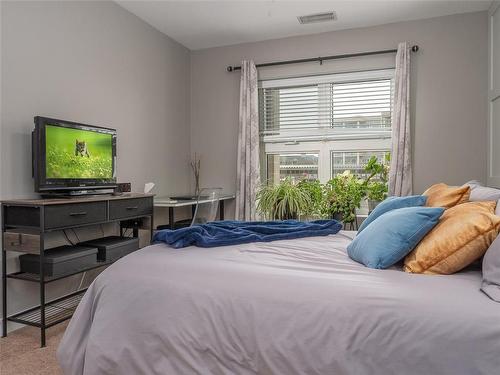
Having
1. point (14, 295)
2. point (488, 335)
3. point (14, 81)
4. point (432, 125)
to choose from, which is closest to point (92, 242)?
point (14, 295)

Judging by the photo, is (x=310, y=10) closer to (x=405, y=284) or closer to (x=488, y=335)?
(x=405, y=284)

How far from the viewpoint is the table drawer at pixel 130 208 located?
9.33 feet

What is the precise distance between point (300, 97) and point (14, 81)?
9.48ft

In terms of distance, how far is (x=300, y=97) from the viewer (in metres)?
4.37

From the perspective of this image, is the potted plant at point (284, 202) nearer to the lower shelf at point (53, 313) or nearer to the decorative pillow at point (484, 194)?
the decorative pillow at point (484, 194)

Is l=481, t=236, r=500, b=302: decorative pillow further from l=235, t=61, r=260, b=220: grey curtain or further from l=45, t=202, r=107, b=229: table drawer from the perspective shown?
l=235, t=61, r=260, b=220: grey curtain

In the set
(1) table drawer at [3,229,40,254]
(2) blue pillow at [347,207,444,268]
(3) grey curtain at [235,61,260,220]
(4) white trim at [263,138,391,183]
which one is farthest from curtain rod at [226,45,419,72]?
(1) table drawer at [3,229,40,254]

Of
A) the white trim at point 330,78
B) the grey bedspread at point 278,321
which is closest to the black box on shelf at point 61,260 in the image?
the grey bedspread at point 278,321

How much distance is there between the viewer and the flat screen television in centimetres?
249

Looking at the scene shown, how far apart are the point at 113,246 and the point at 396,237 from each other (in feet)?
6.76

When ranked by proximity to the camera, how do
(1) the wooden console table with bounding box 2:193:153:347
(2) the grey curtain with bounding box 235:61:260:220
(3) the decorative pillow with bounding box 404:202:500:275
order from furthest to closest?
(2) the grey curtain with bounding box 235:61:260:220 → (1) the wooden console table with bounding box 2:193:153:347 → (3) the decorative pillow with bounding box 404:202:500:275

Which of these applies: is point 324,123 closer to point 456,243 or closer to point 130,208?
point 130,208

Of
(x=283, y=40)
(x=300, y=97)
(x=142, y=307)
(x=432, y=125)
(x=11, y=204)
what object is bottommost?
(x=142, y=307)

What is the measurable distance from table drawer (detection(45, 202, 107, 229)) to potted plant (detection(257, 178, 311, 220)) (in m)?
1.63
